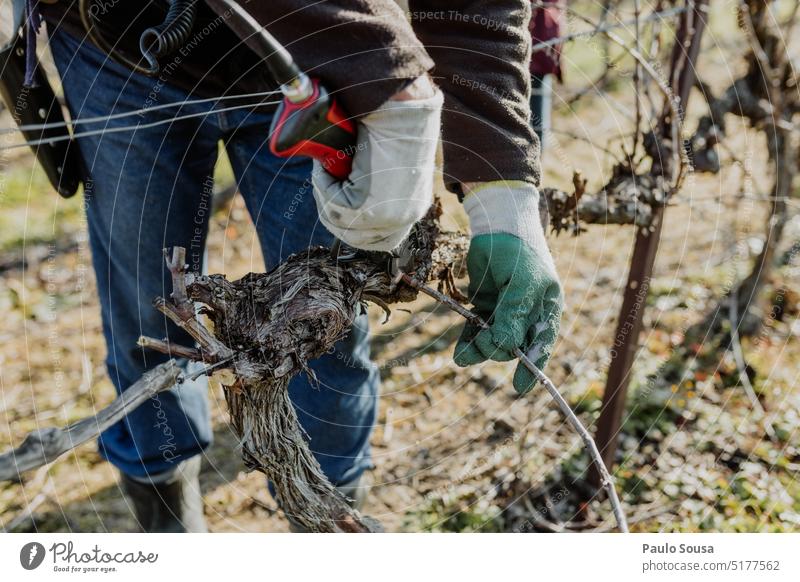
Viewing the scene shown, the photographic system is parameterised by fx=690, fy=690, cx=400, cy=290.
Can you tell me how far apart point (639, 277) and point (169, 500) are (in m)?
1.37

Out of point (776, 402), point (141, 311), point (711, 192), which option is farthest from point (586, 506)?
point (711, 192)

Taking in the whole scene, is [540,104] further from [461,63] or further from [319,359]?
[319,359]

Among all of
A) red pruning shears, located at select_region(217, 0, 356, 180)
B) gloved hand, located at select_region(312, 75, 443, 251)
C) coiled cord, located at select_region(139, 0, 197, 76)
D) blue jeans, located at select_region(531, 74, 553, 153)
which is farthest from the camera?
blue jeans, located at select_region(531, 74, 553, 153)

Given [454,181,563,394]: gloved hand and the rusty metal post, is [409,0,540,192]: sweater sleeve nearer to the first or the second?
[454,181,563,394]: gloved hand

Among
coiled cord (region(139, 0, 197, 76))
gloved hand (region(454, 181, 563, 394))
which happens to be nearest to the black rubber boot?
gloved hand (region(454, 181, 563, 394))

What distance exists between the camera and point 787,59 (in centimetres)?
210

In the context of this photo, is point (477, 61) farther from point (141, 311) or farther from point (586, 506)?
point (586, 506)

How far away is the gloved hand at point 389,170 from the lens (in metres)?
1.04

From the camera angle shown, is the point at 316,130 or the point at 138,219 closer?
the point at 316,130

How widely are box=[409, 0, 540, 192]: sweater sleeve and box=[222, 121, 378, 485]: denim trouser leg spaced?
352 millimetres

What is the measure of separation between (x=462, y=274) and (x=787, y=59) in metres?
1.32

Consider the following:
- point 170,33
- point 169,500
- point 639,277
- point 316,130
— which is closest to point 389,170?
point 316,130

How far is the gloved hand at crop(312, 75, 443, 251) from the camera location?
104cm

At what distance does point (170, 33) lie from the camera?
1220mm
